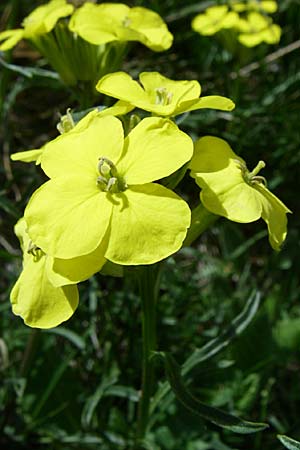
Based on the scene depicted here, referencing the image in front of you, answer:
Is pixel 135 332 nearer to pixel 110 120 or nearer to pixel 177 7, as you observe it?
pixel 110 120

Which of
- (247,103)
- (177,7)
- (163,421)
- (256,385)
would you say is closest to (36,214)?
(163,421)

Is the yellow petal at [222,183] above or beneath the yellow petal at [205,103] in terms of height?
beneath

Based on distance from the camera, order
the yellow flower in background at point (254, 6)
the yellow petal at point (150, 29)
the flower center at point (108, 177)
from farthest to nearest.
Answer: the yellow flower in background at point (254, 6)
the yellow petal at point (150, 29)
the flower center at point (108, 177)

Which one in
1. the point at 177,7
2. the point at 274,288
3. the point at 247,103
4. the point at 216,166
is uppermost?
the point at 216,166

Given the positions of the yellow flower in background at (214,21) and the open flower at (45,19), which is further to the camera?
the yellow flower in background at (214,21)

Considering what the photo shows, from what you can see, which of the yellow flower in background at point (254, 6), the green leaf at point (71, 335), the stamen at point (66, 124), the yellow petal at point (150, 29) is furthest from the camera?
the yellow flower in background at point (254, 6)

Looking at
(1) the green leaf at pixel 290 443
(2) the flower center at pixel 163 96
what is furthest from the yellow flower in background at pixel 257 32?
(1) the green leaf at pixel 290 443

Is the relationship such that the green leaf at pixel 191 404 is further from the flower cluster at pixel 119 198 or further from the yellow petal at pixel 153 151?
the yellow petal at pixel 153 151
